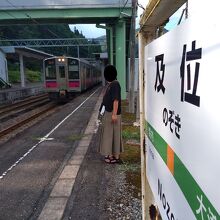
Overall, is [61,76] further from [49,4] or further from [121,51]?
[49,4]

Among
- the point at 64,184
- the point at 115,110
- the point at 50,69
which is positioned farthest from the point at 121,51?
the point at 64,184

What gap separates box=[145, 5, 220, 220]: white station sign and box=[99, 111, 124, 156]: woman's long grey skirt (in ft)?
12.4

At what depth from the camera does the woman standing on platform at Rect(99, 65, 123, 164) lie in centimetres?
589

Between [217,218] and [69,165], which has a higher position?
[217,218]

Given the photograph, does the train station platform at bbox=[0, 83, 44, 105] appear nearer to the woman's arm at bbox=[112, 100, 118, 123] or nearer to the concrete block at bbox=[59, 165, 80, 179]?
the concrete block at bbox=[59, 165, 80, 179]

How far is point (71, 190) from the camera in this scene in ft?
16.2

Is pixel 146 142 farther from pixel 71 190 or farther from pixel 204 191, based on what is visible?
pixel 71 190

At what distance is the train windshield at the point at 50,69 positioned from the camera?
22.0 meters

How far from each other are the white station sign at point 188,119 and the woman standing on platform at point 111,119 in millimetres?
3574

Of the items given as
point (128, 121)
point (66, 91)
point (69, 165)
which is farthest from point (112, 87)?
point (66, 91)

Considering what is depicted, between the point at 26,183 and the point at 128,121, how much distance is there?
6.51 meters

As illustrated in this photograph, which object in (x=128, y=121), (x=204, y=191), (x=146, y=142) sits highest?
(x=204, y=191)

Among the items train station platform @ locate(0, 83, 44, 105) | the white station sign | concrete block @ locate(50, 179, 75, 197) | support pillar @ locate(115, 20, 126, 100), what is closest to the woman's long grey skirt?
concrete block @ locate(50, 179, 75, 197)

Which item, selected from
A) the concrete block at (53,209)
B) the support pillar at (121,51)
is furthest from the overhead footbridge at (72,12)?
the concrete block at (53,209)
